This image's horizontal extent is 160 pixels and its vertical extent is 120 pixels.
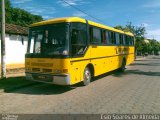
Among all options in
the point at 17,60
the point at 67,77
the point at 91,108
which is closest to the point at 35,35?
the point at 67,77

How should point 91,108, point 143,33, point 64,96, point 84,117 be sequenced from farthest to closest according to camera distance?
point 143,33
point 64,96
point 91,108
point 84,117

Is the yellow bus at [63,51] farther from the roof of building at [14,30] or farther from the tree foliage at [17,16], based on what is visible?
the tree foliage at [17,16]

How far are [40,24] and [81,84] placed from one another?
142 inches

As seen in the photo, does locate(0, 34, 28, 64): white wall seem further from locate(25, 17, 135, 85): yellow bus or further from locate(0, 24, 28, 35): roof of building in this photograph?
locate(25, 17, 135, 85): yellow bus

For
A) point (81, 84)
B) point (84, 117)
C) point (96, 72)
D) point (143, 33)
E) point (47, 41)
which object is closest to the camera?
point (84, 117)

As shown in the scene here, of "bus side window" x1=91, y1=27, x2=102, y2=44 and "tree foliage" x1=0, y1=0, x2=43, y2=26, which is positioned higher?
"tree foliage" x1=0, y1=0, x2=43, y2=26

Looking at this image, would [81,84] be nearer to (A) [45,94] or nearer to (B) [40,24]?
(A) [45,94]

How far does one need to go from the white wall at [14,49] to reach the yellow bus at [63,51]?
1085 cm

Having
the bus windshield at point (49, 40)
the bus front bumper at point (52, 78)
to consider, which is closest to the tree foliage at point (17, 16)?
the bus windshield at point (49, 40)

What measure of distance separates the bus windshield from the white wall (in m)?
10.7

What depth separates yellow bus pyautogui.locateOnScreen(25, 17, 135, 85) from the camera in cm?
1033

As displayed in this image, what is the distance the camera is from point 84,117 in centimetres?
693

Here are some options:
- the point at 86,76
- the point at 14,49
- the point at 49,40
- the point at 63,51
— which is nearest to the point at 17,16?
the point at 14,49

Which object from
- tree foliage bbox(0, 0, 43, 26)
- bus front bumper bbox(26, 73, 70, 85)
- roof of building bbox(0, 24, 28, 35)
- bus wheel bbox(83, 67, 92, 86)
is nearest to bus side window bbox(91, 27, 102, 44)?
bus wheel bbox(83, 67, 92, 86)
